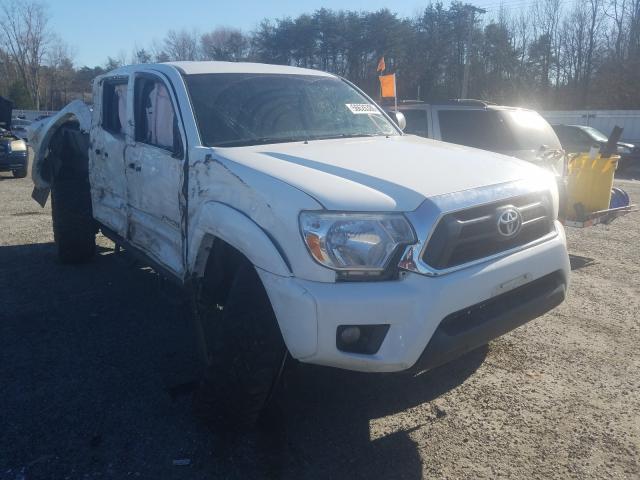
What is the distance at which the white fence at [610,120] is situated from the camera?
2455 centimetres

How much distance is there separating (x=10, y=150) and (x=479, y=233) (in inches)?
574

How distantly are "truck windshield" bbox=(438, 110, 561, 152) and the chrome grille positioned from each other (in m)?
4.25

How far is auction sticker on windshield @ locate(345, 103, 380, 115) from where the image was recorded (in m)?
4.41

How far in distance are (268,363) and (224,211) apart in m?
0.81

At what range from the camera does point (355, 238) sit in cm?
263

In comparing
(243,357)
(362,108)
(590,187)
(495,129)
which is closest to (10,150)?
(495,129)

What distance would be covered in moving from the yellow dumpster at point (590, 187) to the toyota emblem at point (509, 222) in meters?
4.28

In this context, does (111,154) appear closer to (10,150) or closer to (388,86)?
(388,86)

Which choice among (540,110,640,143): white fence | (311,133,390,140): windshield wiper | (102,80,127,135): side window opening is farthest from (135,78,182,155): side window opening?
(540,110,640,143): white fence

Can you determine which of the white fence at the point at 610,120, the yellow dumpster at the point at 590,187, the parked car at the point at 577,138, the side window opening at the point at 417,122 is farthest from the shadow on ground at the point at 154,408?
the white fence at the point at 610,120

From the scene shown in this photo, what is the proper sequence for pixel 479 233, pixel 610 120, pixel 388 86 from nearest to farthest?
1. pixel 479 233
2. pixel 388 86
3. pixel 610 120

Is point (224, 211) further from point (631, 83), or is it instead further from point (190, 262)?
point (631, 83)

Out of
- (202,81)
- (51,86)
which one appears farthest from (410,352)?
(51,86)

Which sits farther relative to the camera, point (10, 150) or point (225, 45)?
point (225, 45)
